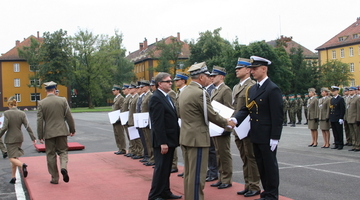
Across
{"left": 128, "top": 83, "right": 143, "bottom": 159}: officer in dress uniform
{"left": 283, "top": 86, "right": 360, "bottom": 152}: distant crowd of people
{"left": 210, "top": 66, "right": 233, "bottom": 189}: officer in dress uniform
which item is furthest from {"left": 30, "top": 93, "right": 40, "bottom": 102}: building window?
{"left": 210, "top": 66, "right": 233, "bottom": 189}: officer in dress uniform

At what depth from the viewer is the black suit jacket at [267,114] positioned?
17.4 ft

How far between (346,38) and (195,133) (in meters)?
71.6

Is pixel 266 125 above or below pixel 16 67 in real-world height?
below

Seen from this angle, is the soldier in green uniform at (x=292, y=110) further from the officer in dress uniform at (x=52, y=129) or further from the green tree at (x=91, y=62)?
the green tree at (x=91, y=62)

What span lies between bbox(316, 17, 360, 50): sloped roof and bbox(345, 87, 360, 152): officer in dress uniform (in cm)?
5878

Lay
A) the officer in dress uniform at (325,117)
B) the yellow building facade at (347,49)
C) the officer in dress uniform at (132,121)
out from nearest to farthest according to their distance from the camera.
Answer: the officer in dress uniform at (132,121) < the officer in dress uniform at (325,117) < the yellow building facade at (347,49)

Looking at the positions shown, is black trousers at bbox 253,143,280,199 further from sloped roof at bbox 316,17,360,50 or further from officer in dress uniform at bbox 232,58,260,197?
sloped roof at bbox 316,17,360,50

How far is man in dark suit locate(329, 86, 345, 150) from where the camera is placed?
1277cm

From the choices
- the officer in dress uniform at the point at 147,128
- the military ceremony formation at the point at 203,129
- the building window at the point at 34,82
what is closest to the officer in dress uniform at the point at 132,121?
the officer in dress uniform at the point at 147,128

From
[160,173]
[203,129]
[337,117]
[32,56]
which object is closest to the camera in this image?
[203,129]

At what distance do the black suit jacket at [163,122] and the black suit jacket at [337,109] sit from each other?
852 cm

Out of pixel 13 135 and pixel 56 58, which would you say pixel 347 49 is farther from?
pixel 13 135

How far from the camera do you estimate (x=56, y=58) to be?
68688 millimetres

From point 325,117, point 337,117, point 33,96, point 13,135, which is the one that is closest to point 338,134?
point 337,117
